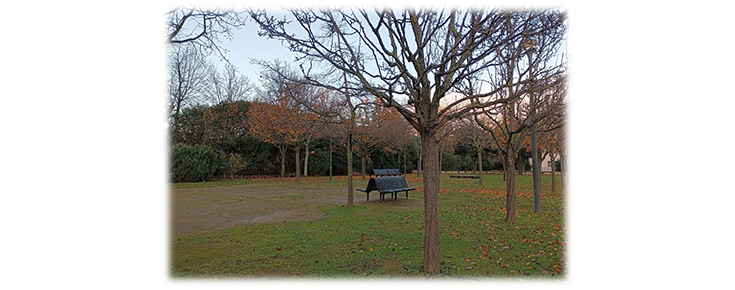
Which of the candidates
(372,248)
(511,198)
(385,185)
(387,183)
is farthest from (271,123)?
(372,248)

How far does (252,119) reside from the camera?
24.4 metres

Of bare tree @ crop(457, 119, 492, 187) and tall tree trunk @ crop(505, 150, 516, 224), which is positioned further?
bare tree @ crop(457, 119, 492, 187)

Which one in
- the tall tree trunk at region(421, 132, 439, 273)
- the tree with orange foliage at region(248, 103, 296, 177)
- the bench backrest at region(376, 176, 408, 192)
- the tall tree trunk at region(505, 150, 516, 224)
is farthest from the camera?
the tree with orange foliage at region(248, 103, 296, 177)

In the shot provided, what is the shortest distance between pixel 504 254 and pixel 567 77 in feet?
8.74

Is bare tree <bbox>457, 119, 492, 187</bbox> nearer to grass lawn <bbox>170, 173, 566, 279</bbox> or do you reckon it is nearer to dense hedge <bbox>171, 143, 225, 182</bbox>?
grass lawn <bbox>170, 173, 566, 279</bbox>

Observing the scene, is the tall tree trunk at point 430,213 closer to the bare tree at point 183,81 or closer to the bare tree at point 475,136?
the bare tree at point 475,136

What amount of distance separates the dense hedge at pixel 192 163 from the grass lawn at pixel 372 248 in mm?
15311

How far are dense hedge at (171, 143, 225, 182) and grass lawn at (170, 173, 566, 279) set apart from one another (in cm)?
1531

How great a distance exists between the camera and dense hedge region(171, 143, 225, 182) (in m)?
20.2

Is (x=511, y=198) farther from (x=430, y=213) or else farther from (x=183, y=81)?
(x=183, y=81)

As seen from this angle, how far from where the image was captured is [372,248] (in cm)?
513

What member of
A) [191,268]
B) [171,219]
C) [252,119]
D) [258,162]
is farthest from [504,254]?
[258,162]

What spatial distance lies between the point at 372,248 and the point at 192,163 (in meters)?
18.3

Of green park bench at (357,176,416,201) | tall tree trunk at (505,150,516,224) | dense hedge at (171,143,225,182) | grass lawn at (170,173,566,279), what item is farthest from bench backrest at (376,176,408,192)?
dense hedge at (171,143,225,182)
